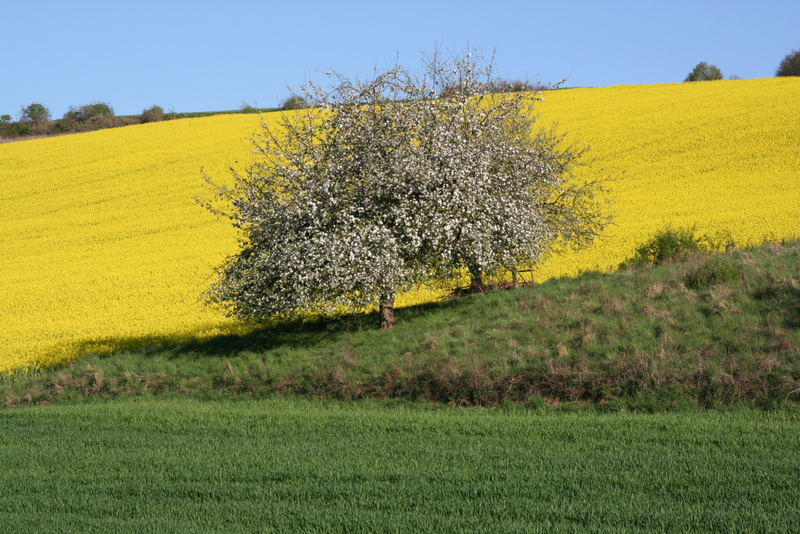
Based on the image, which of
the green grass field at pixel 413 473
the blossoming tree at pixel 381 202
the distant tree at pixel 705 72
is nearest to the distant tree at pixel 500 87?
the blossoming tree at pixel 381 202

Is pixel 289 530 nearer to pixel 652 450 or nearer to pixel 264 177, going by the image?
pixel 652 450

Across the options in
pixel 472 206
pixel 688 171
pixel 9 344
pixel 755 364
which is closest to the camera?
pixel 755 364

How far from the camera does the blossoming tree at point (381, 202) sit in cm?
1831

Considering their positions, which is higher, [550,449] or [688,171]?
[688,171]

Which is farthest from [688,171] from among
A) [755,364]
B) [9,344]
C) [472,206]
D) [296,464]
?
[296,464]

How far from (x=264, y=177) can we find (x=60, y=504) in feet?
39.1

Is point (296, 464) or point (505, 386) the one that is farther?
point (505, 386)

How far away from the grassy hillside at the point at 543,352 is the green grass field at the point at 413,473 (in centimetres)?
109

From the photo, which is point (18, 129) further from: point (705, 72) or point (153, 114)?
point (705, 72)

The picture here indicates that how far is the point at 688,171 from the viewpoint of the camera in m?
35.8

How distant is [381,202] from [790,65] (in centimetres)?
7060

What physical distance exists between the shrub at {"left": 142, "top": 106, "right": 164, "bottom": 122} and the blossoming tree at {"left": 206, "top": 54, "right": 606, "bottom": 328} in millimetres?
65481

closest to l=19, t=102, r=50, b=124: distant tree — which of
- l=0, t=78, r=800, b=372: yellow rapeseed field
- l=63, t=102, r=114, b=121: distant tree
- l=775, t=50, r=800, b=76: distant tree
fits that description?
l=63, t=102, r=114, b=121: distant tree

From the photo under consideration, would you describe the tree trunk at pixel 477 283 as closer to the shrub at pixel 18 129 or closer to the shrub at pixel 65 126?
the shrub at pixel 65 126
